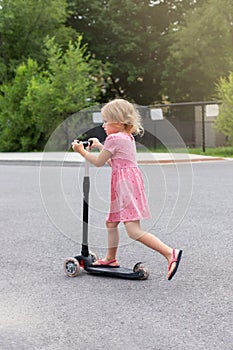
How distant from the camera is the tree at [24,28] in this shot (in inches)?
1280

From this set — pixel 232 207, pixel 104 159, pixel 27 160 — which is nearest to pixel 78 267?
pixel 104 159

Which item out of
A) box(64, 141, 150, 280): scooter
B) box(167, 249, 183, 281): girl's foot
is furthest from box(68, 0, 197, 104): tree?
box(167, 249, 183, 281): girl's foot

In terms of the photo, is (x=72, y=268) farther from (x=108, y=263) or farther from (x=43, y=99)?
(x=43, y=99)

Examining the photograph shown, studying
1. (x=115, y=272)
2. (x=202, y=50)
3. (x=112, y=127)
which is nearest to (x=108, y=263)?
(x=115, y=272)

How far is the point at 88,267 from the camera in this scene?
5258 mm

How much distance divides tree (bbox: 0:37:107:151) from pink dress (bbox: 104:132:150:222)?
72.8ft

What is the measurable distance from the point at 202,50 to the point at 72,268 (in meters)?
33.2

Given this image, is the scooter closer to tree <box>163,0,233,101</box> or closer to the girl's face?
the girl's face

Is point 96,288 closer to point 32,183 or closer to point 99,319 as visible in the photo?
point 99,319

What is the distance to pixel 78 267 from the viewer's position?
517 centimetres

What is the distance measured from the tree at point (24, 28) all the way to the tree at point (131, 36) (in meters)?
5.50

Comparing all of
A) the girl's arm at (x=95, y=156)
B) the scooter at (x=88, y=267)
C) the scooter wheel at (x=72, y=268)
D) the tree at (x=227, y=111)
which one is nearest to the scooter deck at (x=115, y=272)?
the scooter at (x=88, y=267)

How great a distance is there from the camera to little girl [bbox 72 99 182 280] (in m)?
4.91

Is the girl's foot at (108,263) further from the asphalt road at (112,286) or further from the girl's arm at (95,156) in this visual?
the girl's arm at (95,156)
